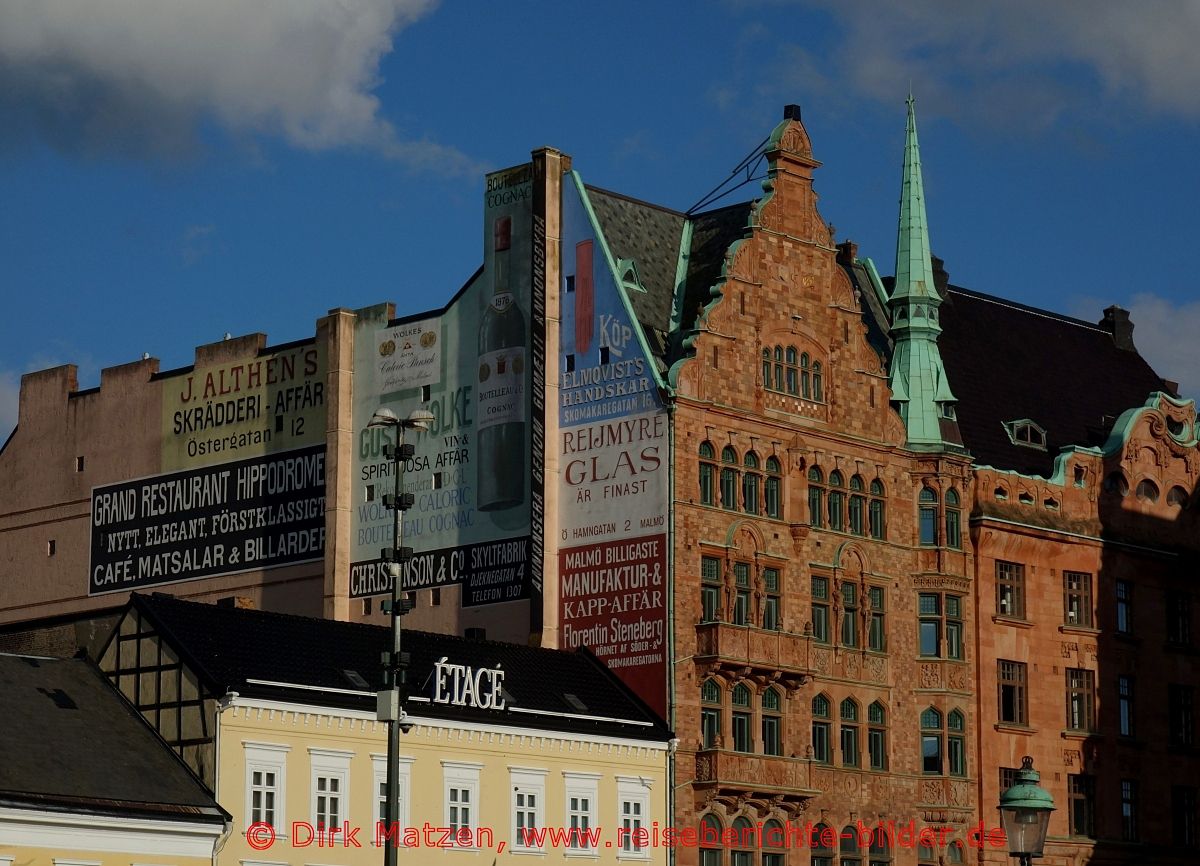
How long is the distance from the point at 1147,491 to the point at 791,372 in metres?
17.8

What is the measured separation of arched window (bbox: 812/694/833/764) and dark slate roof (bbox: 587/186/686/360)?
12.2 m

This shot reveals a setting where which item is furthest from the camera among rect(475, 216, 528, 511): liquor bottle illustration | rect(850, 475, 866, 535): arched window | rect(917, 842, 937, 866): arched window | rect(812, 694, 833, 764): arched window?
rect(850, 475, 866, 535): arched window

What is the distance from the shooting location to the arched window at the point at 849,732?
8344cm

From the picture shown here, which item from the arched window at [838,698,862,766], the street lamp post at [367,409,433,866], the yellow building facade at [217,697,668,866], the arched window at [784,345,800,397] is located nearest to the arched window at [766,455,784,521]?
the arched window at [784,345,800,397]

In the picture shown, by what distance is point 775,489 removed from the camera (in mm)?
83188

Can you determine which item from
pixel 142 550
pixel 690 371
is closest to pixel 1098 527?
pixel 690 371

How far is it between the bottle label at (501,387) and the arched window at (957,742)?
17.6 meters

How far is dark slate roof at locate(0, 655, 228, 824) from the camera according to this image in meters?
63.6

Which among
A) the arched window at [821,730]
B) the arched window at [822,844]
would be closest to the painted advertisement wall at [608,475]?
the arched window at [821,730]

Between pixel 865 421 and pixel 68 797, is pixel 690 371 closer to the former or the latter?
pixel 865 421

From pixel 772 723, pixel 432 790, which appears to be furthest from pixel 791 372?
pixel 432 790

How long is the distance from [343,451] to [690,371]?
48.1 ft

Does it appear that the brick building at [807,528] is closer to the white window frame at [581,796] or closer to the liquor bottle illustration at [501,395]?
the liquor bottle illustration at [501,395]

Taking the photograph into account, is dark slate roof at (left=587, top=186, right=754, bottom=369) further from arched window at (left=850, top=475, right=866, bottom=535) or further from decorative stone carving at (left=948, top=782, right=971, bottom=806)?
decorative stone carving at (left=948, top=782, right=971, bottom=806)
